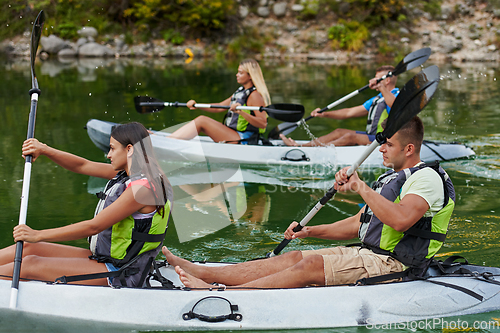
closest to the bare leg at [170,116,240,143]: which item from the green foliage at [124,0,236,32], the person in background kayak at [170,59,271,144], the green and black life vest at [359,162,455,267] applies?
the person in background kayak at [170,59,271,144]

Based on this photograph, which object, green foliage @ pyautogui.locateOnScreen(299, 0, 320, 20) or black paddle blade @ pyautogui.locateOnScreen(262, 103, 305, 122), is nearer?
black paddle blade @ pyautogui.locateOnScreen(262, 103, 305, 122)

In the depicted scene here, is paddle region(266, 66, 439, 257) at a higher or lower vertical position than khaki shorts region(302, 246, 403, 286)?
higher

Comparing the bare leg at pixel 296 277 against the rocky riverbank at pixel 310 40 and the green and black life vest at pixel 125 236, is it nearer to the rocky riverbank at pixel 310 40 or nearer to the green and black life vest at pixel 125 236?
the green and black life vest at pixel 125 236

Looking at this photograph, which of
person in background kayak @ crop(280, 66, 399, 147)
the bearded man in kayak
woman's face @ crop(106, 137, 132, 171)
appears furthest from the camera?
person in background kayak @ crop(280, 66, 399, 147)

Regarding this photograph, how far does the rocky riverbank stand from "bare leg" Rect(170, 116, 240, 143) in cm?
1542

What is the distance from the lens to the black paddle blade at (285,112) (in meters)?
6.30

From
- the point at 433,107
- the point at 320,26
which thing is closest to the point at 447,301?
the point at 433,107

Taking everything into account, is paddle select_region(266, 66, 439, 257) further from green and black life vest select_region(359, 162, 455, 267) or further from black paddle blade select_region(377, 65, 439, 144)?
green and black life vest select_region(359, 162, 455, 267)

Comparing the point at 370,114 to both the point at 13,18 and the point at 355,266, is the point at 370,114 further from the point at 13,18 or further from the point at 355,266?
the point at 13,18

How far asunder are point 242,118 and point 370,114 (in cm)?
161

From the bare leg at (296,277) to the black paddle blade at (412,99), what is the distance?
2.69 feet

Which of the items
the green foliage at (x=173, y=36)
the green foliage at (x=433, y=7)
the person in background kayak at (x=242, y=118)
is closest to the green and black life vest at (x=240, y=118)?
the person in background kayak at (x=242, y=118)

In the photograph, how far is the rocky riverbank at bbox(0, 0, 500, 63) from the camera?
67.9ft

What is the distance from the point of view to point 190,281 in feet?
9.77
